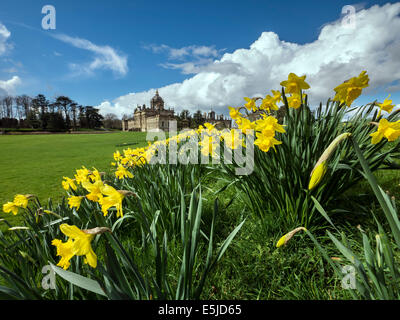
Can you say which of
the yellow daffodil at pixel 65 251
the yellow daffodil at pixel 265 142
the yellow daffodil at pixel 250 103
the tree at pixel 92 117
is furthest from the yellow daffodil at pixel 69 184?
the tree at pixel 92 117

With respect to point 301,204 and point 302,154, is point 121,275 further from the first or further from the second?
point 302,154

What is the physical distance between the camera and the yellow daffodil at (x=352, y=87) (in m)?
1.03

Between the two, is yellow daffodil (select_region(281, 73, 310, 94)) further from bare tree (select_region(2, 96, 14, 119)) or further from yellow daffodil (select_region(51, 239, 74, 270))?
bare tree (select_region(2, 96, 14, 119))

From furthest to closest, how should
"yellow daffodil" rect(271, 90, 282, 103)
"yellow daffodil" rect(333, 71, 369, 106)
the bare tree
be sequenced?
the bare tree < "yellow daffodil" rect(271, 90, 282, 103) < "yellow daffodil" rect(333, 71, 369, 106)

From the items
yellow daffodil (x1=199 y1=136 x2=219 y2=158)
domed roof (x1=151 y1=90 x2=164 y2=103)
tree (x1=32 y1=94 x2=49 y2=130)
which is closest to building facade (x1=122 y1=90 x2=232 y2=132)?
domed roof (x1=151 y1=90 x2=164 y2=103)

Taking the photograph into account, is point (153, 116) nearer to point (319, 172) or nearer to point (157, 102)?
point (157, 102)

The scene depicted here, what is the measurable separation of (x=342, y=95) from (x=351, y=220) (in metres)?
1.10

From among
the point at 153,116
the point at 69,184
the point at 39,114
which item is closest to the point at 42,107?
the point at 39,114

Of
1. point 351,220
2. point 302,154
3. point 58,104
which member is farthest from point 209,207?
point 58,104

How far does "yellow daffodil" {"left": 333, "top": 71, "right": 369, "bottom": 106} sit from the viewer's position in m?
1.03

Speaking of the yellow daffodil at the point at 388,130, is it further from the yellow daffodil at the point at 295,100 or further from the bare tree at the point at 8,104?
the bare tree at the point at 8,104

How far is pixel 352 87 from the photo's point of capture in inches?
41.4

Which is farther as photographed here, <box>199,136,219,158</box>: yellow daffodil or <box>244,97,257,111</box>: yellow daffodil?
<box>199,136,219,158</box>: yellow daffodil
